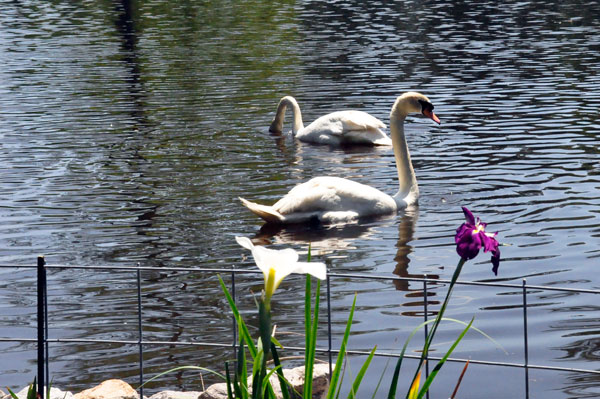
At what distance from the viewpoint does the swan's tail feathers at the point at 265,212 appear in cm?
1150

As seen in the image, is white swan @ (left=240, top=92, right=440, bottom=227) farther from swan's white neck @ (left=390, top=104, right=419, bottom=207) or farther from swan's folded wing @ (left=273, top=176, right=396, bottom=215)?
swan's white neck @ (left=390, top=104, right=419, bottom=207)

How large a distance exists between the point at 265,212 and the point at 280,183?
2.54m

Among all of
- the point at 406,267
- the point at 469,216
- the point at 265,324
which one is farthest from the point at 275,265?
the point at 406,267

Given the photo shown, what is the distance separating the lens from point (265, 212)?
1156 centimetres

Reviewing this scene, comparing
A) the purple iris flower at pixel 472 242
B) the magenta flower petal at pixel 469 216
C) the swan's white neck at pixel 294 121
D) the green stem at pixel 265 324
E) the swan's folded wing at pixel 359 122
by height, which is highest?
the magenta flower petal at pixel 469 216

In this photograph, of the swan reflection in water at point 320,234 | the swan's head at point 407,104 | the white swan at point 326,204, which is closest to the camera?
the swan reflection in water at point 320,234

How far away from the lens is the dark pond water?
802cm

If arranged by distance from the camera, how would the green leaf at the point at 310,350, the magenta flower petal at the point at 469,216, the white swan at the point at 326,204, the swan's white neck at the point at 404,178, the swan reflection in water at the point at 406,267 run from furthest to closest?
Result: 1. the swan's white neck at the point at 404,178
2. the white swan at the point at 326,204
3. the swan reflection in water at the point at 406,267
4. the green leaf at the point at 310,350
5. the magenta flower petal at the point at 469,216

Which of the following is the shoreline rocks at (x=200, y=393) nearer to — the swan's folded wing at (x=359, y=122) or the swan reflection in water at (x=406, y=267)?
the swan reflection in water at (x=406, y=267)

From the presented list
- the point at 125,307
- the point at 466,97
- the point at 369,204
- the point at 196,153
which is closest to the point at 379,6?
the point at 466,97

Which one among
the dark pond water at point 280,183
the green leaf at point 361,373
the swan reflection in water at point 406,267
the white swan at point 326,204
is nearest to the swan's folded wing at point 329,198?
the white swan at point 326,204

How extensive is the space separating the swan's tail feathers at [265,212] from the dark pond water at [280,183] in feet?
0.62

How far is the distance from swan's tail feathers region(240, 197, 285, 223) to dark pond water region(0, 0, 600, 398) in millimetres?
190

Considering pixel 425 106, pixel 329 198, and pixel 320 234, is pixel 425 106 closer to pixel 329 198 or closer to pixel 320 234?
pixel 329 198
